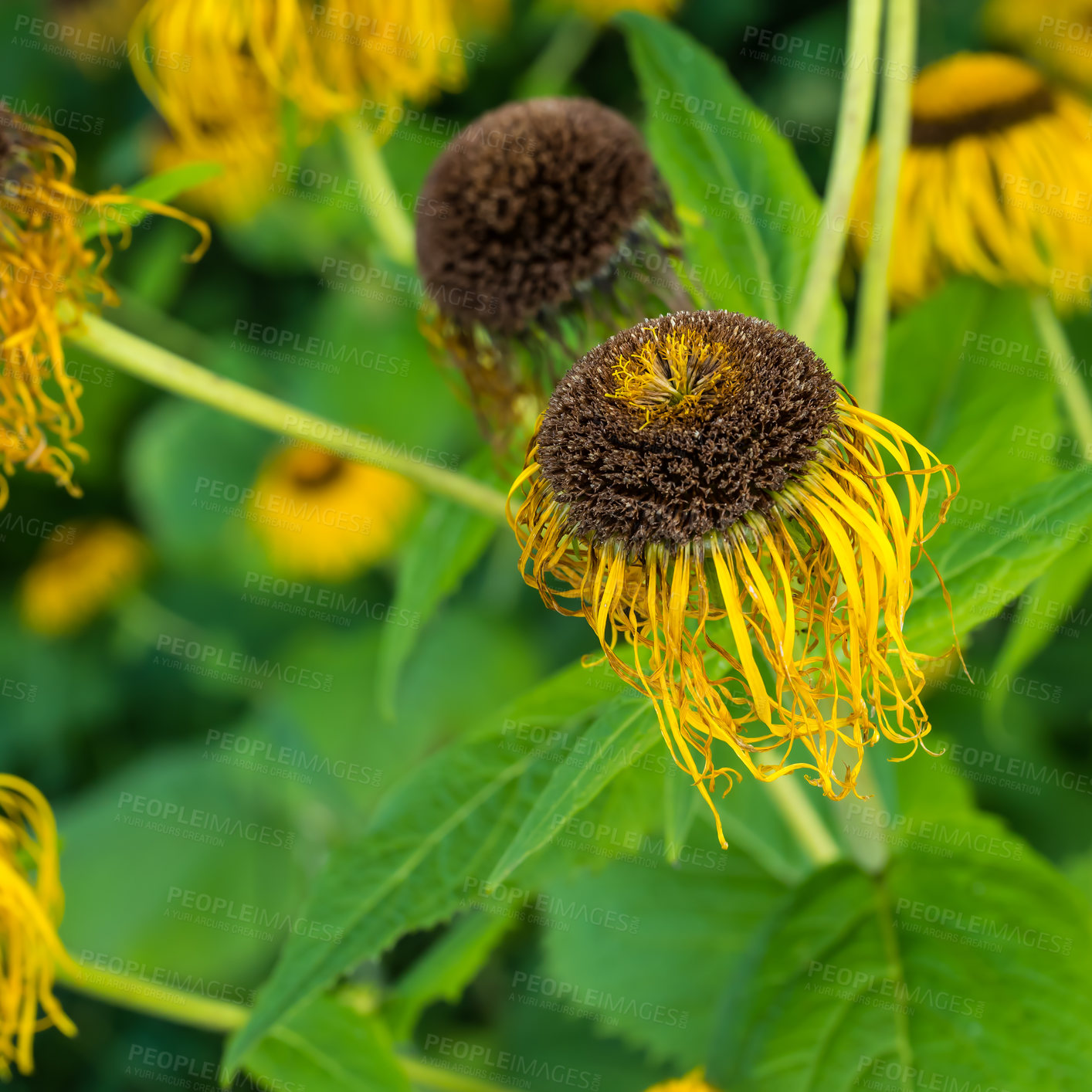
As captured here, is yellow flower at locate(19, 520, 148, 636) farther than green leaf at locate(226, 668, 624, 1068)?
Yes

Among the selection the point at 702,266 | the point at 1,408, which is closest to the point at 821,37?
the point at 702,266

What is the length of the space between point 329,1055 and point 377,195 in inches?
38.0

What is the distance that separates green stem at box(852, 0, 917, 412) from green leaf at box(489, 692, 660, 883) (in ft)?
1.26

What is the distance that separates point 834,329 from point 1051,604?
0.48 m

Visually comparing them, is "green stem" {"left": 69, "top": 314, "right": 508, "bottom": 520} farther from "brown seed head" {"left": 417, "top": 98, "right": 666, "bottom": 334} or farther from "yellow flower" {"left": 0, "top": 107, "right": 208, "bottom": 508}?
"brown seed head" {"left": 417, "top": 98, "right": 666, "bottom": 334}

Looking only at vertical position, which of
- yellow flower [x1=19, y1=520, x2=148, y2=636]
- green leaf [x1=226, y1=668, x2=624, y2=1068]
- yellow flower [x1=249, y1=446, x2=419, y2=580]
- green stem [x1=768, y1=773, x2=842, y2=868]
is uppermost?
green leaf [x1=226, y1=668, x2=624, y2=1068]

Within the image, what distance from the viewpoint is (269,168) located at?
6.50 ft

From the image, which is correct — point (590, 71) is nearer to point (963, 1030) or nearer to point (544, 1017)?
point (544, 1017)

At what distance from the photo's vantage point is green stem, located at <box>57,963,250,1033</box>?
3.58 ft

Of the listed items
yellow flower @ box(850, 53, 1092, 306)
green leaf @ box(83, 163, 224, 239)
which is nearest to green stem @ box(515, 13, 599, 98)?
yellow flower @ box(850, 53, 1092, 306)

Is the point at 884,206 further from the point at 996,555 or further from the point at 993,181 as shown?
the point at 993,181

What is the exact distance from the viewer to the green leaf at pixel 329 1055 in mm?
1054

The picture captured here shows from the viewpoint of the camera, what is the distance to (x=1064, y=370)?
4.16ft

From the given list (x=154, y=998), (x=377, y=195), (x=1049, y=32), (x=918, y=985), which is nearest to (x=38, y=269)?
(x=377, y=195)
